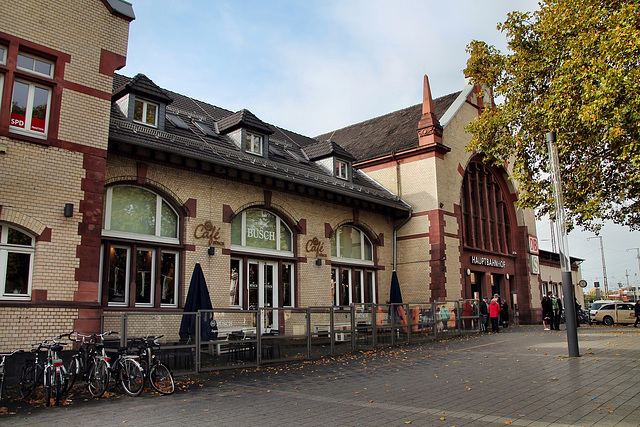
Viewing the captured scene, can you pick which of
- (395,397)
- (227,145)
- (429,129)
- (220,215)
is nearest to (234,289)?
(220,215)

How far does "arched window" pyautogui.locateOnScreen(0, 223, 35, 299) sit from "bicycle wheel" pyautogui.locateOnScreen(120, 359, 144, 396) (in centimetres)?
308

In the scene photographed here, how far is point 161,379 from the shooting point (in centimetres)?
917

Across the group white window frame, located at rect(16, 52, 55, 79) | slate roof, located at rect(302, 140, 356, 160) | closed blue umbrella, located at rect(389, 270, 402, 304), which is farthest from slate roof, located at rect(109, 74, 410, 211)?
closed blue umbrella, located at rect(389, 270, 402, 304)

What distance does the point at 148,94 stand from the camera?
16000 mm

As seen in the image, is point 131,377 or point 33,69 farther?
point 33,69

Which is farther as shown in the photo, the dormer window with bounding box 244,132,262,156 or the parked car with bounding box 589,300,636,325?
the parked car with bounding box 589,300,636,325

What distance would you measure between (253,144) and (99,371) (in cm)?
1162

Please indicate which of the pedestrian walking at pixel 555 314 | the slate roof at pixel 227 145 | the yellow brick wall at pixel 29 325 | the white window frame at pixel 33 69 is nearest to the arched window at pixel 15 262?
the yellow brick wall at pixel 29 325

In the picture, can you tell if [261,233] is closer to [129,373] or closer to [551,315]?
[129,373]

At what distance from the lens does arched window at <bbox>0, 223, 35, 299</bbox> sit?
10.5m

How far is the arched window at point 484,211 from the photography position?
27172 mm

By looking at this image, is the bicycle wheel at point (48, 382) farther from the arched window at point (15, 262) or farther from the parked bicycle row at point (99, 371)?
the arched window at point (15, 262)

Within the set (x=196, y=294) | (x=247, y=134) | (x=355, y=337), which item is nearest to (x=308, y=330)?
(x=355, y=337)

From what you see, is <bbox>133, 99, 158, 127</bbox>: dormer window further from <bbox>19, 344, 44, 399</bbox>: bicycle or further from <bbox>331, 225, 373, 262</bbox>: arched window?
<bbox>19, 344, 44, 399</bbox>: bicycle
